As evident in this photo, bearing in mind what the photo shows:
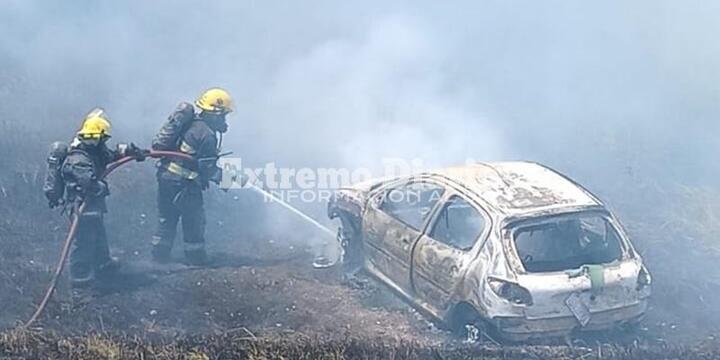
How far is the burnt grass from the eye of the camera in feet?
24.1

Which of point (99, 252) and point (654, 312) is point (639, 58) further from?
point (99, 252)

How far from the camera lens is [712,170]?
47.4ft

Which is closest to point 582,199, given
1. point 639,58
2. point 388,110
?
point 388,110

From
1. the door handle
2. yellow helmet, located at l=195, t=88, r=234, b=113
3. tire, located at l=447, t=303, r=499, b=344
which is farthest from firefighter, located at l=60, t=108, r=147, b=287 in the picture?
tire, located at l=447, t=303, r=499, b=344

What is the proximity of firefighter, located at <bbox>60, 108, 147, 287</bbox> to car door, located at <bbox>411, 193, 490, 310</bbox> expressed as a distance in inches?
123

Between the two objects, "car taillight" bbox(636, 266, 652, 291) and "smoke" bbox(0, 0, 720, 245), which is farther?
"smoke" bbox(0, 0, 720, 245)

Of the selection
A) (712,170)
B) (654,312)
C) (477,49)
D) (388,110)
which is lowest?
(654,312)

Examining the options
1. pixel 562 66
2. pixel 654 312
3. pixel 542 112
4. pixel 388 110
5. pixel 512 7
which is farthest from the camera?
pixel 512 7

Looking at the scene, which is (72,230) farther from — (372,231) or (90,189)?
(372,231)

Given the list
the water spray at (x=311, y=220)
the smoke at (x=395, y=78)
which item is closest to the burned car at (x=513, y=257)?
the water spray at (x=311, y=220)

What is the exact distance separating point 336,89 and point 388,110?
71.1 inches

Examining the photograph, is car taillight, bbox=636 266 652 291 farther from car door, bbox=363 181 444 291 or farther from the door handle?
the door handle

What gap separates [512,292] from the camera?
7.63 meters

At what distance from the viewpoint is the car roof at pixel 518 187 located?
803 cm
